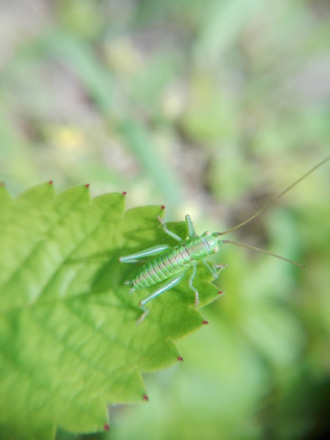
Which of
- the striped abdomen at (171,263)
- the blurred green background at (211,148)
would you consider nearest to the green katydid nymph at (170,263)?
the striped abdomen at (171,263)

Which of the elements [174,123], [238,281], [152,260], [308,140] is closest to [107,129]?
[174,123]

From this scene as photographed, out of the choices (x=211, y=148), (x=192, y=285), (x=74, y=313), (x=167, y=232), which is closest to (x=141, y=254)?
(x=167, y=232)

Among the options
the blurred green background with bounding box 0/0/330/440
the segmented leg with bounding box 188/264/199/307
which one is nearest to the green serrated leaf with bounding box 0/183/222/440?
the segmented leg with bounding box 188/264/199/307

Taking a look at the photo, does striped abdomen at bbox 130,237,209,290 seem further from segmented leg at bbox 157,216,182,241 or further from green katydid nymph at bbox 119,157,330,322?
segmented leg at bbox 157,216,182,241

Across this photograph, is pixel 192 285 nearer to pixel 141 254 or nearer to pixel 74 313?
pixel 141 254

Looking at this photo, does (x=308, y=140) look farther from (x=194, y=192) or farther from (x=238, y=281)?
(x=238, y=281)
